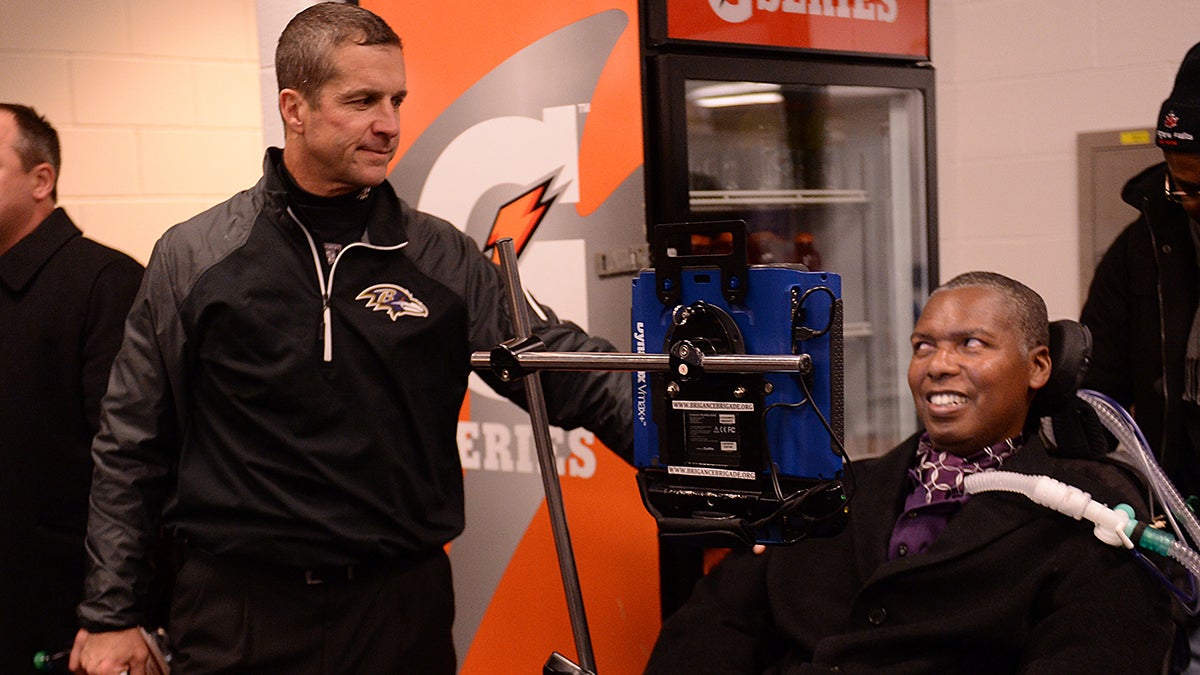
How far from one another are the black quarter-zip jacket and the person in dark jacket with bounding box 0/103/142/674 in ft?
2.27

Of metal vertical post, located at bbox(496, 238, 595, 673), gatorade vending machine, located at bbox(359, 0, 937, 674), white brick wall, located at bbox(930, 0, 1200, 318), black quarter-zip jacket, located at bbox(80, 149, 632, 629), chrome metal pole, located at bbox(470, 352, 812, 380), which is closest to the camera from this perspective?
chrome metal pole, located at bbox(470, 352, 812, 380)

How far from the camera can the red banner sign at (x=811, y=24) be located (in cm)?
258

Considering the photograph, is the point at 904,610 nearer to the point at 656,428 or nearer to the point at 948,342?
the point at 948,342

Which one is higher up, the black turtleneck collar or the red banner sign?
the red banner sign

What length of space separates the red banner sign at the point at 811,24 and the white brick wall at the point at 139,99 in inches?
85.0

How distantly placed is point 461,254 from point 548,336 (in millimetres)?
239

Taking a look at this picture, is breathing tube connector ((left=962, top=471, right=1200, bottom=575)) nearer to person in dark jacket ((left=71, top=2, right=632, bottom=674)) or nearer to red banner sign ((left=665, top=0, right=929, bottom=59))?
person in dark jacket ((left=71, top=2, right=632, bottom=674))

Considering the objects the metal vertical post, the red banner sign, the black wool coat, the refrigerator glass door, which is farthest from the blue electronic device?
the black wool coat

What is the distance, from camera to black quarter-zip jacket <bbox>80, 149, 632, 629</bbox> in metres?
1.92

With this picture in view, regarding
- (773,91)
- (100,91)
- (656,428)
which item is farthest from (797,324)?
(100,91)

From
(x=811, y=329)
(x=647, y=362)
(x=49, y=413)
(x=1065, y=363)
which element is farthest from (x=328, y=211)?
(x=1065, y=363)

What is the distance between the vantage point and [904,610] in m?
1.89

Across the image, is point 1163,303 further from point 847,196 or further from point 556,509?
point 556,509

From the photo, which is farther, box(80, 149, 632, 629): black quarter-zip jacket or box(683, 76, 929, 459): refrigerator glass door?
box(683, 76, 929, 459): refrigerator glass door
